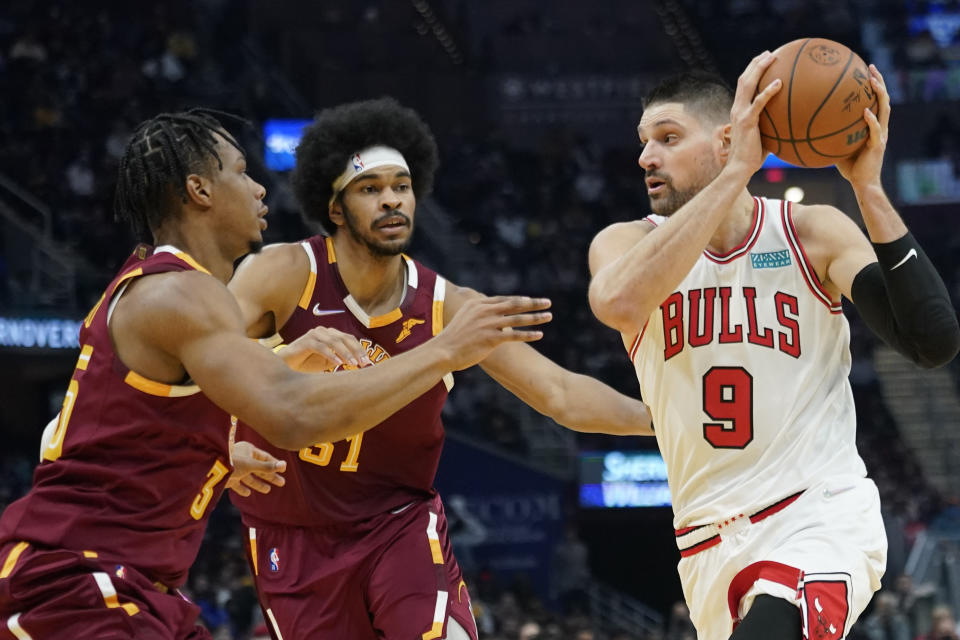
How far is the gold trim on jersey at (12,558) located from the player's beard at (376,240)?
2.09 m

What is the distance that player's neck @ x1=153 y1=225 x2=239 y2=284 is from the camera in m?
3.88

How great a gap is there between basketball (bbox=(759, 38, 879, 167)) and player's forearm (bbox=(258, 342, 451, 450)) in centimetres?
137

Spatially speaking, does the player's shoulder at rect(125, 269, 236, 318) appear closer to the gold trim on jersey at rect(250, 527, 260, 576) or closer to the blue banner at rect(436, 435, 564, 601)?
the gold trim on jersey at rect(250, 527, 260, 576)

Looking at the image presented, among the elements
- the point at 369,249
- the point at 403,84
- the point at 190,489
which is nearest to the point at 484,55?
the point at 403,84

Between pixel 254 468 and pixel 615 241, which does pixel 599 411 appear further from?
pixel 254 468

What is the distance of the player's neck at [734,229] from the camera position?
14.8 feet

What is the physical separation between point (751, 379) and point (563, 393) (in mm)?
1138

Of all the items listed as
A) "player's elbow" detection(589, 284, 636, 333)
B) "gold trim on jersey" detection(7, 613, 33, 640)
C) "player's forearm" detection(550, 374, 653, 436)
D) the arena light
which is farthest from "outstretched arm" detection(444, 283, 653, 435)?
the arena light

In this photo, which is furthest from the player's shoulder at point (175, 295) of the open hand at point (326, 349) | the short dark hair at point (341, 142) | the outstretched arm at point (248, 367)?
the short dark hair at point (341, 142)

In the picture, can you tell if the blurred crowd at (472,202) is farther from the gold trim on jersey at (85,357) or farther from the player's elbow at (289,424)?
the player's elbow at (289,424)

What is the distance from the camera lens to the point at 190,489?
3.73 m

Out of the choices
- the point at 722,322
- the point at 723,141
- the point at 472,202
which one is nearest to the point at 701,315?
the point at 722,322

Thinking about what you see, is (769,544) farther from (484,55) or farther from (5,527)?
(484,55)

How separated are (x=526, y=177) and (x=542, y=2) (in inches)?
218
